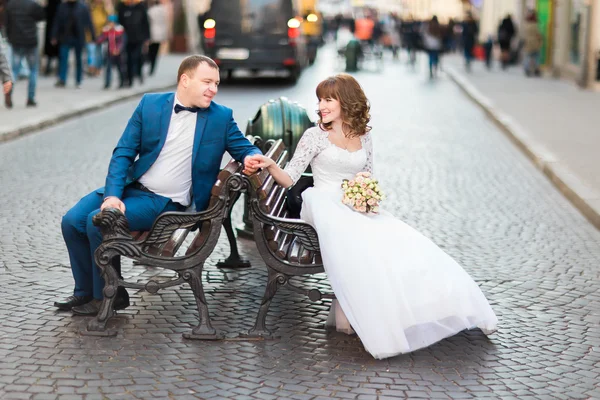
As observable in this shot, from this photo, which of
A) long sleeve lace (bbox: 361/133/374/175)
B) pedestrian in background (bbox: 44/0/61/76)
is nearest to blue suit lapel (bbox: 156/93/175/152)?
long sleeve lace (bbox: 361/133/374/175)

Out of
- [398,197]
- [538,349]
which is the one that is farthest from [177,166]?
[398,197]

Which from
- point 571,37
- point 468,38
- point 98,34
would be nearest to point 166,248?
point 98,34

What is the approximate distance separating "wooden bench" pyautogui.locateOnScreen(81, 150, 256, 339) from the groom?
19 cm


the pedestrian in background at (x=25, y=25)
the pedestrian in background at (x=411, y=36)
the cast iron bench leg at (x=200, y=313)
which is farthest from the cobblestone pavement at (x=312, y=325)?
the pedestrian in background at (x=411, y=36)

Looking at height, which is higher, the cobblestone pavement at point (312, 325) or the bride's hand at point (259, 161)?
the bride's hand at point (259, 161)

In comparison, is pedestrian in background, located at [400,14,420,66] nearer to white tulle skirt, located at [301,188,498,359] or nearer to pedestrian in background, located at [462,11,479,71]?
pedestrian in background, located at [462,11,479,71]

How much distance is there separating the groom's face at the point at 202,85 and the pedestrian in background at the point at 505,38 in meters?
30.3

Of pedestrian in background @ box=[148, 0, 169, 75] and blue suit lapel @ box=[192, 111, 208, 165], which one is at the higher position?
blue suit lapel @ box=[192, 111, 208, 165]

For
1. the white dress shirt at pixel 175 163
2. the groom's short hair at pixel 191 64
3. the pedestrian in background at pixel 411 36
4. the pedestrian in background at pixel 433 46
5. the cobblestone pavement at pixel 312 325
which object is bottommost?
the pedestrian in background at pixel 411 36

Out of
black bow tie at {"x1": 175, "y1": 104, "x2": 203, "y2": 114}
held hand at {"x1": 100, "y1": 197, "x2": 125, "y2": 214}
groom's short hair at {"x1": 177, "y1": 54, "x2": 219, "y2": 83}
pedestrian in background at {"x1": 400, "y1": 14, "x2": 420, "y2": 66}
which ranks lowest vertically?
pedestrian in background at {"x1": 400, "y1": 14, "x2": 420, "y2": 66}

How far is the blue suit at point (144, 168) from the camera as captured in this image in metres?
5.69

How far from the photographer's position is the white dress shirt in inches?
231

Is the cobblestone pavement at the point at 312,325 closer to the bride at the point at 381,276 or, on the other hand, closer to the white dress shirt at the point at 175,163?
the bride at the point at 381,276

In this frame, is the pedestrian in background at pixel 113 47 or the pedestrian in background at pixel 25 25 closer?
the pedestrian in background at pixel 25 25
